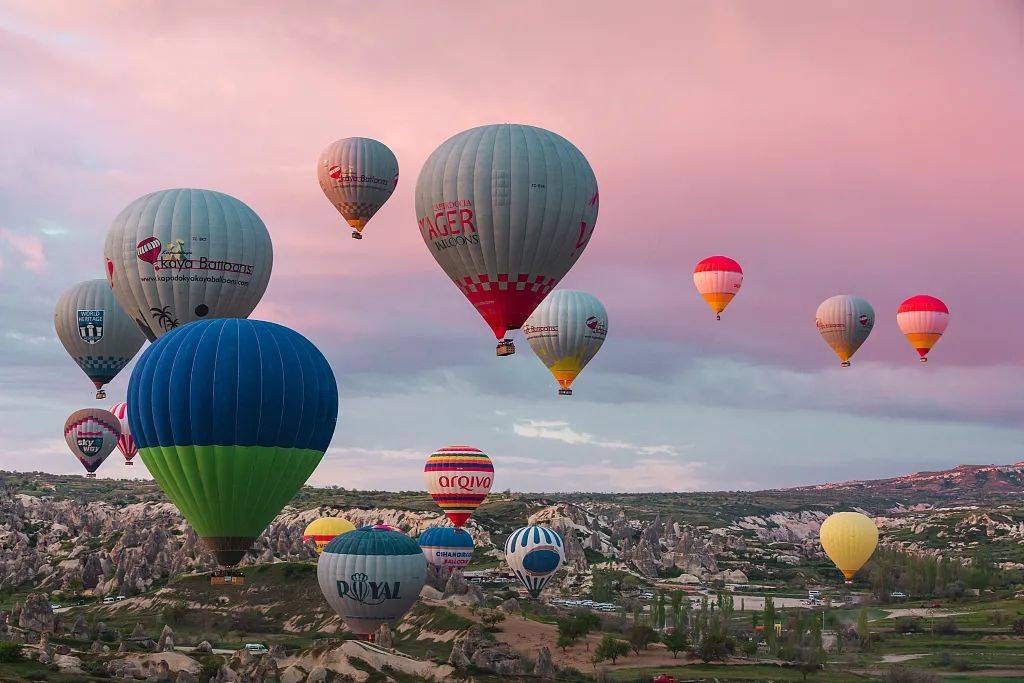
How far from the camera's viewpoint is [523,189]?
64.8 m

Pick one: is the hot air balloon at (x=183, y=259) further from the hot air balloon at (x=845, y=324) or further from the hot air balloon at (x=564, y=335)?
the hot air balloon at (x=845, y=324)

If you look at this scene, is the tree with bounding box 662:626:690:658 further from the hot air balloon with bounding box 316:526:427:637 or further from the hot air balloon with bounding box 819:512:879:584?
the hot air balloon with bounding box 819:512:879:584

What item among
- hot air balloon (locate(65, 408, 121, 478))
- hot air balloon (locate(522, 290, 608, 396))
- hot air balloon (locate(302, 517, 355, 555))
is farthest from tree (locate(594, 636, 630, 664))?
hot air balloon (locate(65, 408, 121, 478))

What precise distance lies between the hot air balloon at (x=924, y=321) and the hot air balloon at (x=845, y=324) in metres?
3.67

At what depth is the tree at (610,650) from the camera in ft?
312

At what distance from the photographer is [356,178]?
10531 cm

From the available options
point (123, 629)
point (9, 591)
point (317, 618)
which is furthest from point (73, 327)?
point (9, 591)

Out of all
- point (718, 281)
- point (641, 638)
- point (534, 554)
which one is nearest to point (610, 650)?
point (641, 638)

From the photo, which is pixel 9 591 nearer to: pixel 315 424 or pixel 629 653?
pixel 629 653

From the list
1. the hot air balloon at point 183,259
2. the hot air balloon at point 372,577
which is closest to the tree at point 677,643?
the hot air balloon at point 372,577

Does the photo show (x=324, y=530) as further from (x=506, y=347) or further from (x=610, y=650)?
(x=506, y=347)

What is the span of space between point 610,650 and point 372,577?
20400mm

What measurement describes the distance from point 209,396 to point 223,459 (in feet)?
9.87

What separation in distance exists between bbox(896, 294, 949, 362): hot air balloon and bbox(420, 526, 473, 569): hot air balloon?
51155 mm
